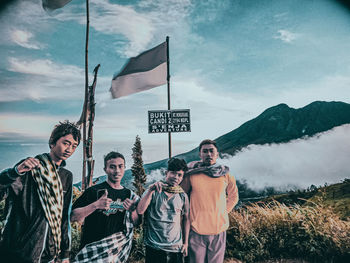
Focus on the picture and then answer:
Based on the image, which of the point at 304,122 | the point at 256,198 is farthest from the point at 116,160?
the point at 304,122

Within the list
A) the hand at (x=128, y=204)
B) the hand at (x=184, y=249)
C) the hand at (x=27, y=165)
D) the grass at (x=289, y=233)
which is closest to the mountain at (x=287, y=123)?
the grass at (x=289, y=233)

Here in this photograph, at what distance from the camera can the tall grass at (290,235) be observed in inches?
156

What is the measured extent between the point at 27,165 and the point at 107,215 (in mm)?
1226

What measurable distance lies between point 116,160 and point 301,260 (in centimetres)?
336

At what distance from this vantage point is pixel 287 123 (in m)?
4.93

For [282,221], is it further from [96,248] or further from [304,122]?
[96,248]

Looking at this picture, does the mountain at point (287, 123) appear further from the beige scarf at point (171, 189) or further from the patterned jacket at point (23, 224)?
the patterned jacket at point (23, 224)

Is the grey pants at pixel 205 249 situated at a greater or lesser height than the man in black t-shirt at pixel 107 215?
lesser

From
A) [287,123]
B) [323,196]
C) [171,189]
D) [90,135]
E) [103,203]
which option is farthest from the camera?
[287,123]

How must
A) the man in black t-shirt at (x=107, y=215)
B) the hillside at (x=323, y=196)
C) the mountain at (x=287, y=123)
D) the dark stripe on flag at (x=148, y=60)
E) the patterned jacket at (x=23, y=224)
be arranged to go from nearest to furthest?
the patterned jacket at (x=23, y=224) < the man in black t-shirt at (x=107, y=215) < the hillside at (x=323, y=196) < the dark stripe on flag at (x=148, y=60) < the mountain at (x=287, y=123)

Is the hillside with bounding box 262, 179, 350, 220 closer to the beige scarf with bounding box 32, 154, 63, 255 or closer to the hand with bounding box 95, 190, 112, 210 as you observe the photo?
the hand with bounding box 95, 190, 112, 210

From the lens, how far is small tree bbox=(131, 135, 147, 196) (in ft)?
13.6

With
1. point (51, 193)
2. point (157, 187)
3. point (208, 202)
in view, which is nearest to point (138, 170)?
point (157, 187)

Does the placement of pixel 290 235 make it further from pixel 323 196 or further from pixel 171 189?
pixel 171 189
